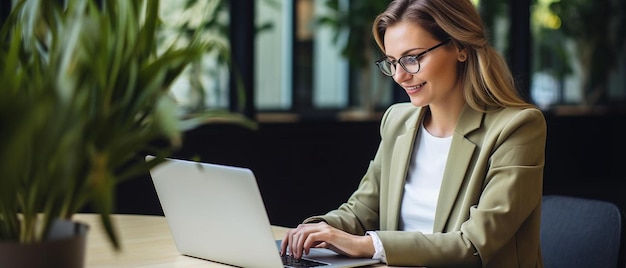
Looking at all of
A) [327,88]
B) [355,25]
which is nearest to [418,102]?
[355,25]

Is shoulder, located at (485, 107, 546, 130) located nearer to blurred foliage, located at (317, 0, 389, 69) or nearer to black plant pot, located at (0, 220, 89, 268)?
black plant pot, located at (0, 220, 89, 268)

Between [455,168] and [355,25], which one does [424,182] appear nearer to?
[455,168]

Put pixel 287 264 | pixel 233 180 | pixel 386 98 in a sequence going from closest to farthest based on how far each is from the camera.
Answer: pixel 233 180, pixel 287 264, pixel 386 98

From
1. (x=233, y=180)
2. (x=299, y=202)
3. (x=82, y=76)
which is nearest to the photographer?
(x=82, y=76)

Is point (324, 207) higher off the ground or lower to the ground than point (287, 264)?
lower

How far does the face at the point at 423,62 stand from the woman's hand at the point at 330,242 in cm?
46

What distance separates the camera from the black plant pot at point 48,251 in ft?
3.93

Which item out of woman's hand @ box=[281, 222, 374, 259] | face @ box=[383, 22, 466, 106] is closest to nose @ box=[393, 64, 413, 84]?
face @ box=[383, 22, 466, 106]

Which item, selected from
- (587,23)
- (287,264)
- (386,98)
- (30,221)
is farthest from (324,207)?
(30,221)

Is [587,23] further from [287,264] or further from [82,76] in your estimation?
[82,76]

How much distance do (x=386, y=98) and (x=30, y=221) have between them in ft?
16.2

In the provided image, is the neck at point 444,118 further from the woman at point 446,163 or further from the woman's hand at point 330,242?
the woman's hand at point 330,242

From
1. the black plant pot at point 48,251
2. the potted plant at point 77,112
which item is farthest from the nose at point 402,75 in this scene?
the black plant pot at point 48,251

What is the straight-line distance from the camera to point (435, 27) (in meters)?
2.30
